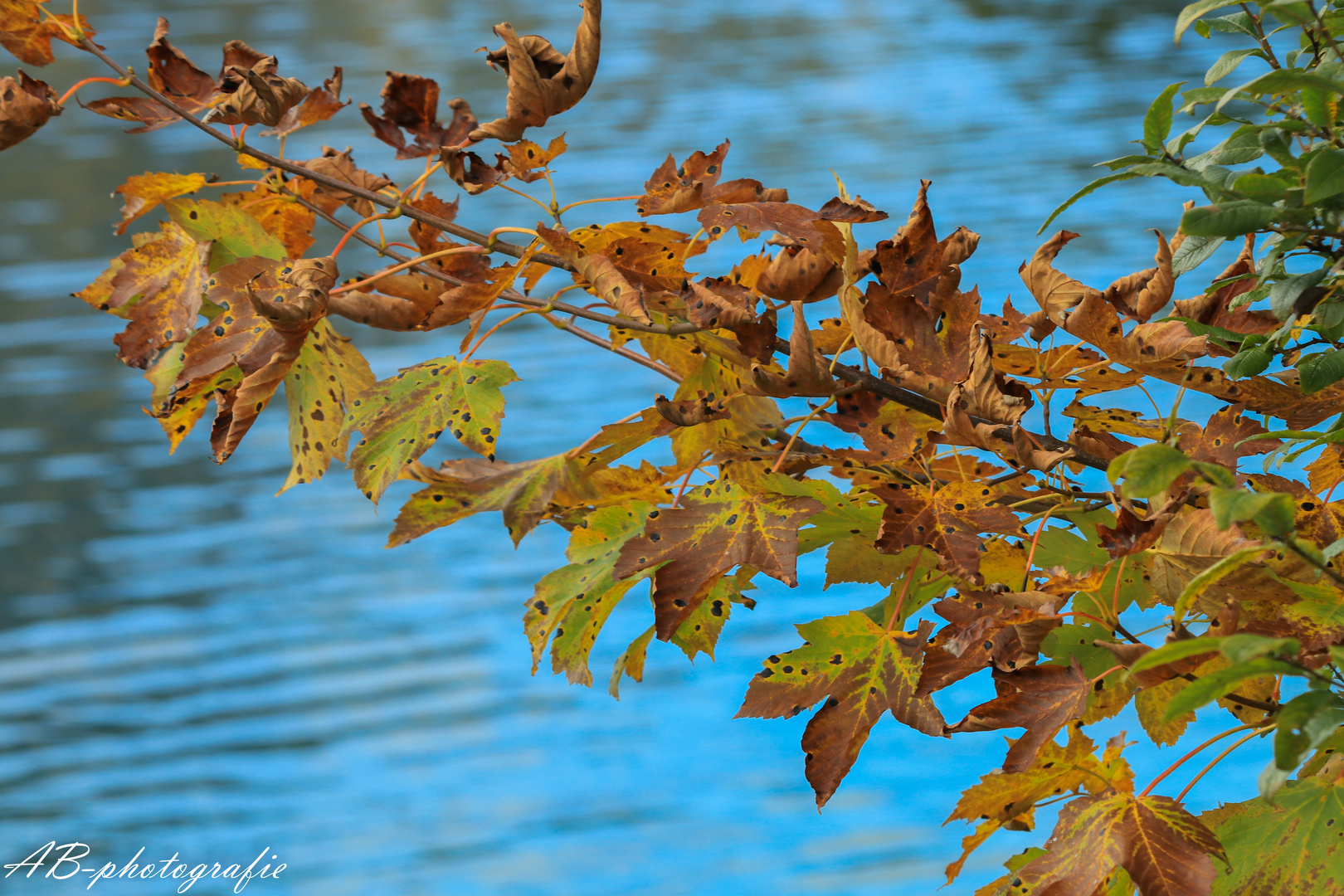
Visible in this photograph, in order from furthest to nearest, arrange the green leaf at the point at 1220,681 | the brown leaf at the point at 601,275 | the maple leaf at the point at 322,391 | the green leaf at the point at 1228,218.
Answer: the maple leaf at the point at 322,391
the brown leaf at the point at 601,275
the green leaf at the point at 1228,218
the green leaf at the point at 1220,681

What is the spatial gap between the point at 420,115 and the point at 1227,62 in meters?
0.42

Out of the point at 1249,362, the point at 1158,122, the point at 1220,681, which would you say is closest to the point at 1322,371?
the point at 1249,362

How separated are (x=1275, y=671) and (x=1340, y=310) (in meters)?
0.23

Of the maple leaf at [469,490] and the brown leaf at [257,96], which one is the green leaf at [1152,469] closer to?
the maple leaf at [469,490]

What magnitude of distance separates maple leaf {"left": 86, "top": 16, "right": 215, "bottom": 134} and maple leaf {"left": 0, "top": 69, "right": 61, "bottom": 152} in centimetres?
3

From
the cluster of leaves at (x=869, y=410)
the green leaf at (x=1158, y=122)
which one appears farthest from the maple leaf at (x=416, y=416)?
the green leaf at (x=1158, y=122)

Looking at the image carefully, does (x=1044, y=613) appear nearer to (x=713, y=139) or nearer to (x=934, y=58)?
(x=713, y=139)

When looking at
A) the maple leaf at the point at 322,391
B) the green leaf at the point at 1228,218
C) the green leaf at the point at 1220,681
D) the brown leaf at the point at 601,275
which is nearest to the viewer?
the green leaf at the point at 1220,681

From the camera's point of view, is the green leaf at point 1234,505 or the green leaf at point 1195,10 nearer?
the green leaf at point 1234,505

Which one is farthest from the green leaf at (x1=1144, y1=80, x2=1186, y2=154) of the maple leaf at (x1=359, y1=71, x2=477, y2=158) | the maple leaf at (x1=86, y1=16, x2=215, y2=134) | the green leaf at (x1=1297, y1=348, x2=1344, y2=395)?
the maple leaf at (x1=86, y1=16, x2=215, y2=134)

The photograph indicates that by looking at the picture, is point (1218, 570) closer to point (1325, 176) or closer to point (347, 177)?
point (1325, 176)

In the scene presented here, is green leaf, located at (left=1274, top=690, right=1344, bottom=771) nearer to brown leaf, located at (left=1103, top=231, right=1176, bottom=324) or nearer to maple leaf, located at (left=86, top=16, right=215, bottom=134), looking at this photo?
brown leaf, located at (left=1103, top=231, right=1176, bottom=324)

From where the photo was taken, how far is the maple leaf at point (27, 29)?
24.4 inches

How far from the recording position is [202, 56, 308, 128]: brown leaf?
596 millimetres
